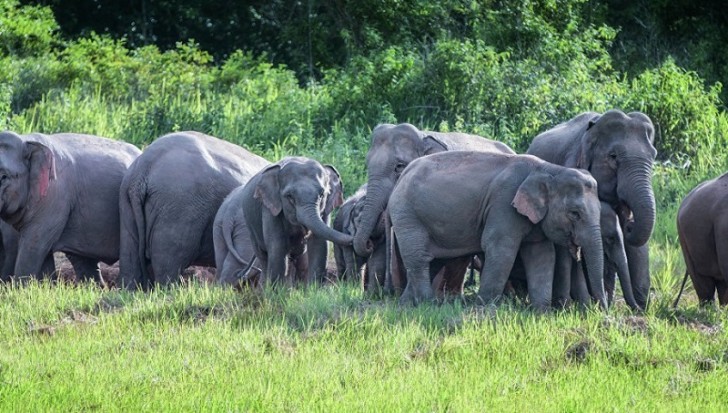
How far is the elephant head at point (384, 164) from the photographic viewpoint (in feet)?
41.3

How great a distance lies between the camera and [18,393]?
28.6 feet

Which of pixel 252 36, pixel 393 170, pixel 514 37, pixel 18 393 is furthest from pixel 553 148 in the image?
pixel 252 36

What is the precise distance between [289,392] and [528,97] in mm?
10847

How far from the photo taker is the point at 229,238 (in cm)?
1317

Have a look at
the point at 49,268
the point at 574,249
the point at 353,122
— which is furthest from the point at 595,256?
the point at 353,122

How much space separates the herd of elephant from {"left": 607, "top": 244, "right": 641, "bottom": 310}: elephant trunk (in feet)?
0.04

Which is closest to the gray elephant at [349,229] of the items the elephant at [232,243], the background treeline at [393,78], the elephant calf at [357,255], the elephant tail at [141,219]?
the elephant calf at [357,255]

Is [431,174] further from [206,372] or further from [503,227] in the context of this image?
[206,372]

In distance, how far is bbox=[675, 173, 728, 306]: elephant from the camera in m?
12.5

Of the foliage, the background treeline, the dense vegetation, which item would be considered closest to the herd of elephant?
the foliage

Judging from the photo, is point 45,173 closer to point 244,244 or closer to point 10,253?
point 10,253

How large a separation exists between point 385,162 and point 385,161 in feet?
0.04

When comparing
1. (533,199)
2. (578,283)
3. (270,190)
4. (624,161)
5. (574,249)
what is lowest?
(578,283)

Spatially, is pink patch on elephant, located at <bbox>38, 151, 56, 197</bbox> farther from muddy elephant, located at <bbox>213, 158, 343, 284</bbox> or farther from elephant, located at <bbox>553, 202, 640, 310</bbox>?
elephant, located at <bbox>553, 202, 640, 310</bbox>
